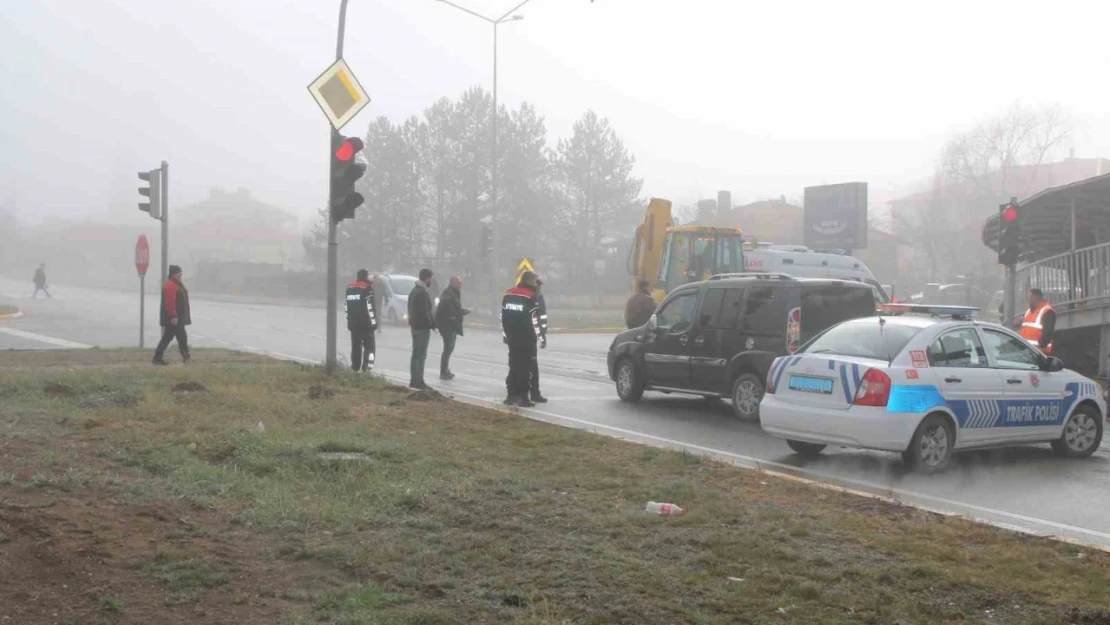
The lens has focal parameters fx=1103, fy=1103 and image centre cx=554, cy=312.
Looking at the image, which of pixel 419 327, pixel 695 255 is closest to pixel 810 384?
pixel 419 327

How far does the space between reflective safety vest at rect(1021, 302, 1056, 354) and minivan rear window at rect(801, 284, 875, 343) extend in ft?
12.9

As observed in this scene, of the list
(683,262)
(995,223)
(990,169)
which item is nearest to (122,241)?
(990,169)

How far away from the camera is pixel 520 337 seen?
14148mm

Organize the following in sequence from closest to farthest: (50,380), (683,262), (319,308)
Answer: (50,380) → (683,262) → (319,308)

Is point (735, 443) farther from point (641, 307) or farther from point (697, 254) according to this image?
point (697, 254)

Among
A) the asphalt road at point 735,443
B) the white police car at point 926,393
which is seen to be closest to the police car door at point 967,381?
the white police car at point 926,393

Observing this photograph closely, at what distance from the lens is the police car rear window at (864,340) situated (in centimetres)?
987

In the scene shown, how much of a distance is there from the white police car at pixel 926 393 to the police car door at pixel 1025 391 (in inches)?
0.5

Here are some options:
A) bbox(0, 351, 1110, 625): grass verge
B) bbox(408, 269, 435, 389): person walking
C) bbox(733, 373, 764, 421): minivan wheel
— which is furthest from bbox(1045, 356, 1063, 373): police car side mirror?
bbox(408, 269, 435, 389): person walking

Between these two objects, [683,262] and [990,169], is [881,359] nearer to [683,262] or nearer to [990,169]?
[683,262]

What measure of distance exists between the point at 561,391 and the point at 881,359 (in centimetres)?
730

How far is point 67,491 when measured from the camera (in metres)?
7.04

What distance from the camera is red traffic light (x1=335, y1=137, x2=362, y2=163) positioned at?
46.8ft

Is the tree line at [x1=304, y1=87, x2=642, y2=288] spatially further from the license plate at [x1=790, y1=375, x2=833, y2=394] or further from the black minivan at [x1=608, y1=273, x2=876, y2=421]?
the license plate at [x1=790, y1=375, x2=833, y2=394]
